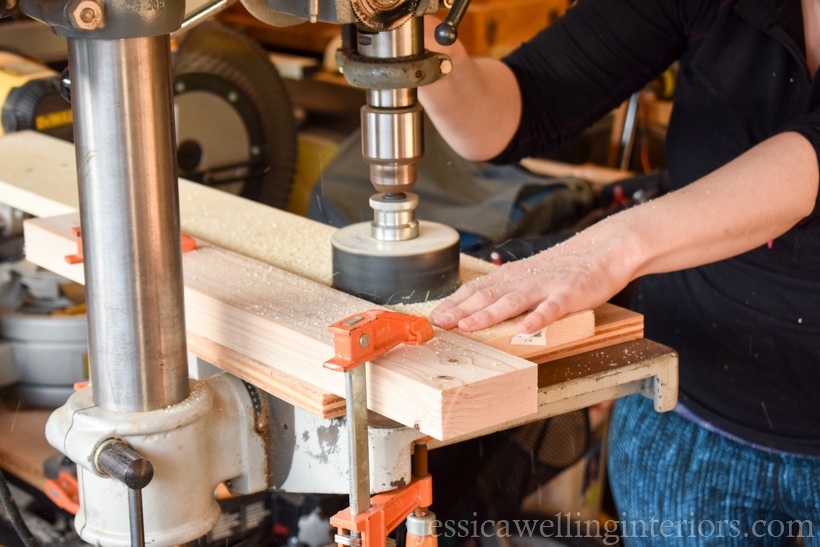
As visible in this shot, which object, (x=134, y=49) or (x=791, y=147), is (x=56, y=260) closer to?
(x=134, y=49)

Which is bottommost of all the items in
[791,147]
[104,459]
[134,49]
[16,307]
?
[16,307]

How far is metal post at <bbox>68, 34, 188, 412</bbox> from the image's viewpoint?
0.77 meters

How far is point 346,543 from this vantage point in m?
0.84

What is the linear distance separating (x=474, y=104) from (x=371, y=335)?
61 cm

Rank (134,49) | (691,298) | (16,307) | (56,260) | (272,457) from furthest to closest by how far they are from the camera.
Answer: (16,307), (691,298), (56,260), (272,457), (134,49)

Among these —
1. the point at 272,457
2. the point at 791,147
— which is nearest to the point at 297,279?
the point at 272,457

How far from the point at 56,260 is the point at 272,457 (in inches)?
14.7

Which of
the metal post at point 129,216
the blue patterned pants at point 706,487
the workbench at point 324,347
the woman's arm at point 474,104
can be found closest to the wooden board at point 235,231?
Answer: the workbench at point 324,347

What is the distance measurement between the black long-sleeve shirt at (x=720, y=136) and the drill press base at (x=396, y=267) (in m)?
0.47

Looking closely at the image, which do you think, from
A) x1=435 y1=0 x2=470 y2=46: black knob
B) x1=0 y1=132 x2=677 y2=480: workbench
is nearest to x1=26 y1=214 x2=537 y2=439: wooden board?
x1=0 y1=132 x2=677 y2=480: workbench

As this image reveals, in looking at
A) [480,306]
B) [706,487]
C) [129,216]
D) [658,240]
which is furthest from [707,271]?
[129,216]

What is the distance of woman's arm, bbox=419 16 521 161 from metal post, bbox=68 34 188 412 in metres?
0.54

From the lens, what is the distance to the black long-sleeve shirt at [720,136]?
1256mm

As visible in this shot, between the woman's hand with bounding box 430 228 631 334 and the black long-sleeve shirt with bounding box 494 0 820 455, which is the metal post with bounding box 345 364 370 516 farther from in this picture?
the black long-sleeve shirt with bounding box 494 0 820 455
